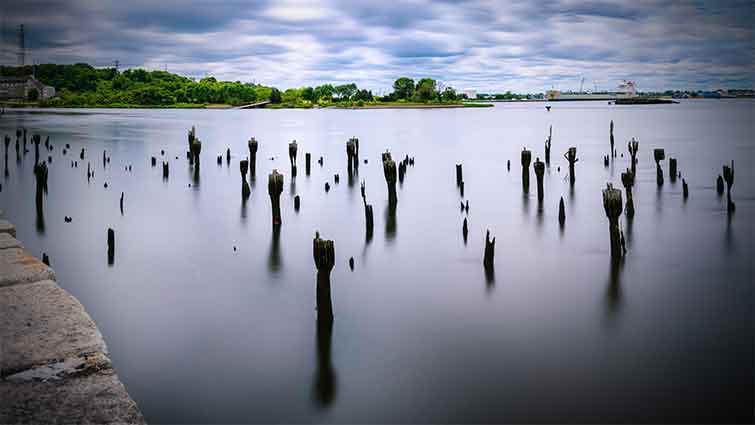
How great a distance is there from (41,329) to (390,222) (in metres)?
14.1

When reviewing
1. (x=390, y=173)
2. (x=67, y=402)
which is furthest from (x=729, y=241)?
(x=67, y=402)

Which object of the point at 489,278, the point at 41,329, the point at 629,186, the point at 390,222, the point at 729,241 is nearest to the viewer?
the point at 41,329

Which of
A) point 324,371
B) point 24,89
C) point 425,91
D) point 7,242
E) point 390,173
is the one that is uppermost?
point 425,91

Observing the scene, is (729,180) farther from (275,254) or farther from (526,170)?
(275,254)

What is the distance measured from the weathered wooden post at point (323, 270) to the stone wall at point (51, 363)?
3.58 metres

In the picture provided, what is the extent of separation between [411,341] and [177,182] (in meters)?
22.5

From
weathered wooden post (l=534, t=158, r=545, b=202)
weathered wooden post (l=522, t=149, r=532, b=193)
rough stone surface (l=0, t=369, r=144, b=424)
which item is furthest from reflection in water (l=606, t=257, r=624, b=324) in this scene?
weathered wooden post (l=522, t=149, r=532, b=193)

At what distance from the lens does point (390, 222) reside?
20.6 metres

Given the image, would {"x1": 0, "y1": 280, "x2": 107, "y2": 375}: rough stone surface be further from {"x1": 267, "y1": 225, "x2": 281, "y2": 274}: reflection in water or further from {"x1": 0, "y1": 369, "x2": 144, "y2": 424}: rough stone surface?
{"x1": 267, "y1": 225, "x2": 281, "y2": 274}: reflection in water

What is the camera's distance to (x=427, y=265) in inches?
601

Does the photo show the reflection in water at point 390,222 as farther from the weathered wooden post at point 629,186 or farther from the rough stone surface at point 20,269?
the rough stone surface at point 20,269

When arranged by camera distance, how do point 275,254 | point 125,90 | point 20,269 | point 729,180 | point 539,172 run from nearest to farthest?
point 20,269, point 275,254, point 729,180, point 539,172, point 125,90

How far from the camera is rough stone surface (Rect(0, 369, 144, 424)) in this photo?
5562 millimetres

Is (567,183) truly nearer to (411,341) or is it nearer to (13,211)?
(411,341)
